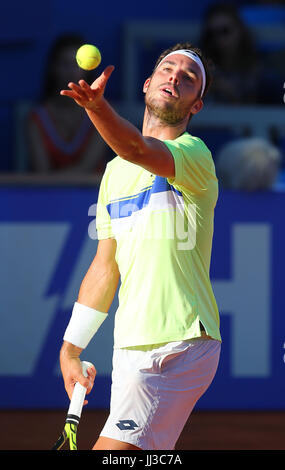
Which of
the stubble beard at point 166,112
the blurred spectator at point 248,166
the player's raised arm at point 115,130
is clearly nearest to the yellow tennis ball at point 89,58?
the player's raised arm at point 115,130

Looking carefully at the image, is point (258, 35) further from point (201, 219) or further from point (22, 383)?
point (201, 219)

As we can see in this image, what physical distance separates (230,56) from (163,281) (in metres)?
4.55

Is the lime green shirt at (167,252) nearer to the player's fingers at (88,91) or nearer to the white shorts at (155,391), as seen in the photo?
the white shorts at (155,391)

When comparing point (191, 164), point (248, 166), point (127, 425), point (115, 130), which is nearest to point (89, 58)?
point (115, 130)

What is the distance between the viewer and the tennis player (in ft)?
9.72

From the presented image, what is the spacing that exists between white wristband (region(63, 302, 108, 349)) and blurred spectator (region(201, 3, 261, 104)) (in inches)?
163

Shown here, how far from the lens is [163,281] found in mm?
3023

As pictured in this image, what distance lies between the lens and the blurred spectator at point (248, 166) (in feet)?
19.6

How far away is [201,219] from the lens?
123 inches

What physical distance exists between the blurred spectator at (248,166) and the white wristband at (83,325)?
2821mm

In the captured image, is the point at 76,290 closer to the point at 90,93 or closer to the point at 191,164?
the point at 191,164
